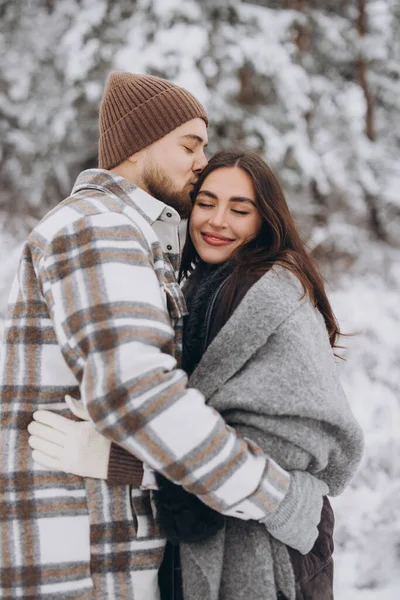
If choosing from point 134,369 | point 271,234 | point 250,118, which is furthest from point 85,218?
point 250,118

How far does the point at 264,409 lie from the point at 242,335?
23cm

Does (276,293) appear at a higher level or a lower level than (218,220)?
lower

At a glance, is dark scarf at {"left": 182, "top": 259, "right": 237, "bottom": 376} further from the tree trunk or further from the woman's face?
the tree trunk

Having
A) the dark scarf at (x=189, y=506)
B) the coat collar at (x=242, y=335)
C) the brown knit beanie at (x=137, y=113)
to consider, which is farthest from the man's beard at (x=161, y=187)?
the coat collar at (x=242, y=335)

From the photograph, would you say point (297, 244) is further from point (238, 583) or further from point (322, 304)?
point (238, 583)

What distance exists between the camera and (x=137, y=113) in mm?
2256

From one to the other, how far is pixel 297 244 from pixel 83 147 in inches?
216

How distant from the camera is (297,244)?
91.3 inches

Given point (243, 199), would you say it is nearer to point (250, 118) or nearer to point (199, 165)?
point (199, 165)

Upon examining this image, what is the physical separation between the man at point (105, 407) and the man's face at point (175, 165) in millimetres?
211

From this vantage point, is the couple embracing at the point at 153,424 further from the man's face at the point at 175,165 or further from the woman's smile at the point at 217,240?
the woman's smile at the point at 217,240

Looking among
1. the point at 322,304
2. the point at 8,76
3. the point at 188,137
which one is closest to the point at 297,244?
the point at 322,304

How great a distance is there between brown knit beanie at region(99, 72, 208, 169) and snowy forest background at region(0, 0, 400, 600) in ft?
10.7

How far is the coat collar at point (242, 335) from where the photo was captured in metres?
1.78
